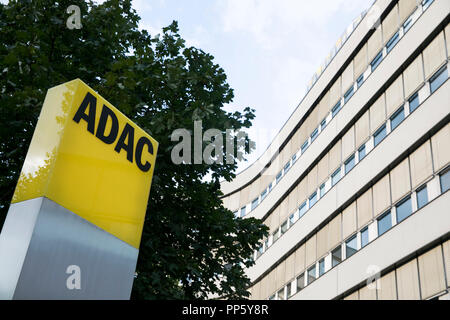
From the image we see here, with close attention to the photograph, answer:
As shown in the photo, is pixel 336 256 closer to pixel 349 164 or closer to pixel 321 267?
pixel 321 267

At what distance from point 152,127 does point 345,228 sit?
13.7 metres

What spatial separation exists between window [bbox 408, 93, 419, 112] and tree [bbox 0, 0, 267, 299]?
997 centimetres

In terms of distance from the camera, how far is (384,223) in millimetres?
18188

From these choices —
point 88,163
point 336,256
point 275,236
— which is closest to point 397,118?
point 336,256

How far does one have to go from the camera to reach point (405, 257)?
16219mm

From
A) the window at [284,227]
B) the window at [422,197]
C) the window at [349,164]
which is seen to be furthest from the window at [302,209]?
the window at [422,197]

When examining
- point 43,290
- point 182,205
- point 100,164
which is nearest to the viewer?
point 43,290

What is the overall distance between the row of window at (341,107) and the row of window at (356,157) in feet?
0.79

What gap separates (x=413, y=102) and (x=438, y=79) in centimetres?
143

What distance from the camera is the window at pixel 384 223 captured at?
58.8ft

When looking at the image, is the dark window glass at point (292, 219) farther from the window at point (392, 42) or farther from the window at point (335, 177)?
the window at point (392, 42)

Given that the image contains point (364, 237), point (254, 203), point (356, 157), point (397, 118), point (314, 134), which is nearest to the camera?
point (397, 118)
